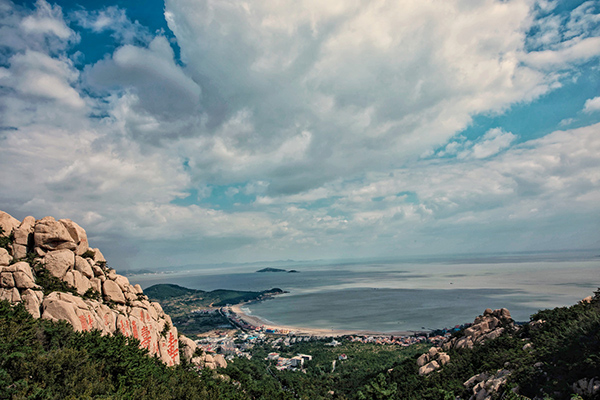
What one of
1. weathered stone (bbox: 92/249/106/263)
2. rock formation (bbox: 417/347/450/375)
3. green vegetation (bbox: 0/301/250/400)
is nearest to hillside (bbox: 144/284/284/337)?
weathered stone (bbox: 92/249/106/263)

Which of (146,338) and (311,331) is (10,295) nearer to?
(146,338)

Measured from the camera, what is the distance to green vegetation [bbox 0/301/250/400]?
1273 centimetres

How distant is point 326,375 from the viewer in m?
48.0

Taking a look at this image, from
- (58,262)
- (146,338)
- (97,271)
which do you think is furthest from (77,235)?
(146,338)

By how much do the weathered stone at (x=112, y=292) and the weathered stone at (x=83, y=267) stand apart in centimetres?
152

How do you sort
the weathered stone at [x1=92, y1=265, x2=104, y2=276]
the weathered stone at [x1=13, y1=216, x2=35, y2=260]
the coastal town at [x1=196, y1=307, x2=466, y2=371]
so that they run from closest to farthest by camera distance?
the weathered stone at [x1=13, y1=216, x2=35, y2=260]
the weathered stone at [x1=92, y1=265, x2=104, y2=276]
the coastal town at [x1=196, y1=307, x2=466, y2=371]

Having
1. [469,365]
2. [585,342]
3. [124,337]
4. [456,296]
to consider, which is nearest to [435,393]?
[469,365]

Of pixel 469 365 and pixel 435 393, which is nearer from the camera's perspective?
pixel 435 393

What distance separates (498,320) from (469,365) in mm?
11493

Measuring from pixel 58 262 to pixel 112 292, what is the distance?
506 centimetres

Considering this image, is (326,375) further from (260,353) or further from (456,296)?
(456,296)

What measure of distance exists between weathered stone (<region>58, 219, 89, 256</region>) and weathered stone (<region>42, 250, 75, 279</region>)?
169 centimetres

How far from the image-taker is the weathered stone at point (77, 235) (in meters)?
25.1

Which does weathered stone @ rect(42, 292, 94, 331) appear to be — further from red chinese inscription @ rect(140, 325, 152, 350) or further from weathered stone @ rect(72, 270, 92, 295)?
red chinese inscription @ rect(140, 325, 152, 350)
